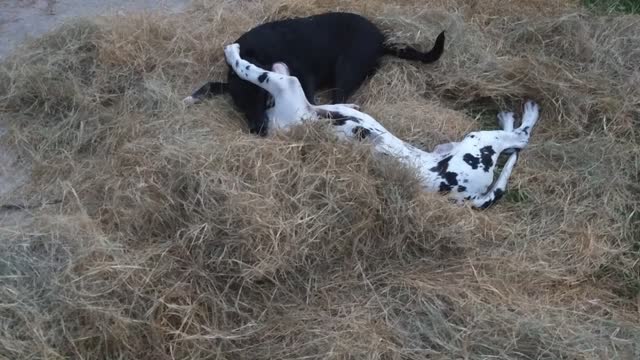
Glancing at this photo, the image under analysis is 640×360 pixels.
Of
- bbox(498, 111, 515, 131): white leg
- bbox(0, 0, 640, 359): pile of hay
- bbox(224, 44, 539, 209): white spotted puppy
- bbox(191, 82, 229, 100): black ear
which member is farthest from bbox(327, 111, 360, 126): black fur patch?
bbox(498, 111, 515, 131): white leg

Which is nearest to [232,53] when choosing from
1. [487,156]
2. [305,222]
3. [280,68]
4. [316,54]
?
[280,68]

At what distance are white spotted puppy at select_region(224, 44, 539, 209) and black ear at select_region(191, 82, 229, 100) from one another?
0.23 m

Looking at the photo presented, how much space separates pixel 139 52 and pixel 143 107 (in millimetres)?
528

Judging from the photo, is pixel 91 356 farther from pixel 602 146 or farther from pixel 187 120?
pixel 602 146

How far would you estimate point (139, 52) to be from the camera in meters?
4.49

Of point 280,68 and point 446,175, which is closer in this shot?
point 446,175

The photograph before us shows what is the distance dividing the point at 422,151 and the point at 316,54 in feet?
3.20

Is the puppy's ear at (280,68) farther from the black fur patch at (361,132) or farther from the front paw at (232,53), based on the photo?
the black fur patch at (361,132)

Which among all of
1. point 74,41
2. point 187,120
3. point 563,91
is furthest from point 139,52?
point 563,91

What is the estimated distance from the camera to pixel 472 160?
372cm

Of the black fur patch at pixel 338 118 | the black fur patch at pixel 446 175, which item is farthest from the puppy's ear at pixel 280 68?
the black fur patch at pixel 446 175

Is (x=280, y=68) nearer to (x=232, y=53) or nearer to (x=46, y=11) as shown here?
(x=232, y=53)

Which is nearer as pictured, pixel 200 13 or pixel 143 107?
pixel 143 107

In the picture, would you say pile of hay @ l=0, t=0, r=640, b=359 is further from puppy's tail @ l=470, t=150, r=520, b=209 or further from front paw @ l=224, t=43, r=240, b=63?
front paw @ l=224, t=43, r=240, b=63
